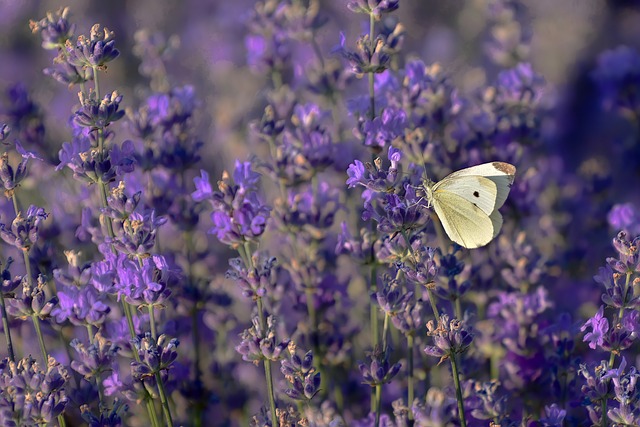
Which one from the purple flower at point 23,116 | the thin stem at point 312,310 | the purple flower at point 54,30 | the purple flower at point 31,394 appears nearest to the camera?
the purple flower at point 31,394

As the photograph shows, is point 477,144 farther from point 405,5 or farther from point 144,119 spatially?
point 405,5

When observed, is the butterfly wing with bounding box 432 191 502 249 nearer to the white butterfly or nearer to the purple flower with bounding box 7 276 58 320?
the white butterfly

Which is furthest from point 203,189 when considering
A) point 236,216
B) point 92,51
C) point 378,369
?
point 378,369

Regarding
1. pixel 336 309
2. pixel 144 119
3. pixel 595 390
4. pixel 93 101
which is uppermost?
pixel 93 101

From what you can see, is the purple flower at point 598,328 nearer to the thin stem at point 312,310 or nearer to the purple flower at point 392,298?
the purple flower at point 392,298

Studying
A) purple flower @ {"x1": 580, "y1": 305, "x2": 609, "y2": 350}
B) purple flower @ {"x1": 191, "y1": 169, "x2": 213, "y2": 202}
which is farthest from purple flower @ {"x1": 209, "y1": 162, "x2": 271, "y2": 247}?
purple flower @ {"x1": 580, "y1": 305, "x2": 609, "y2": 350}

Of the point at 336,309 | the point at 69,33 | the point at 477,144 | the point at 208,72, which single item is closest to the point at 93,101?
the point at 69,33

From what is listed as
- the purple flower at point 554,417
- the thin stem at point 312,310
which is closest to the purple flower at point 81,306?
the thin stem at point 312,310
